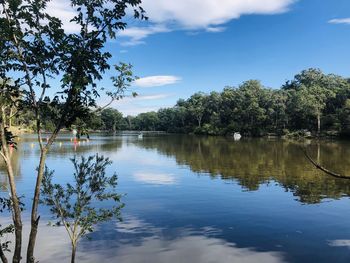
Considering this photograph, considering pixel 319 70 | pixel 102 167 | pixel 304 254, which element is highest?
pixel 319 70

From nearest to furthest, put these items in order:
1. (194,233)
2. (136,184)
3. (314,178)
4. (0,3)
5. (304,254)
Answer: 1. (0,3)
2. (304,254)
3. (194,233)
4. (136,184)
5. (314,178)

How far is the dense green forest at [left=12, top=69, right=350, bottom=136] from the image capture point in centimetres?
10094

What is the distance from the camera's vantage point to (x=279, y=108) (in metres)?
113

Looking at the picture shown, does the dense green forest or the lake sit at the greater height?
the dense green forest

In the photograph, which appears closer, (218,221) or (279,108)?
(218,221)

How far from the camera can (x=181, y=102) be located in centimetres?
19388

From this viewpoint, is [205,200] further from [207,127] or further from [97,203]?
[207,127]

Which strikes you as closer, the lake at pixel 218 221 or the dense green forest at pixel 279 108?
the lake at pixel 218 221

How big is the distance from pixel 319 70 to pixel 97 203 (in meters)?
130

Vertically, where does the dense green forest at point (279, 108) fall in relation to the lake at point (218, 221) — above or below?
above

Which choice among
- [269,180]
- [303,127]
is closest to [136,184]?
[269,180]

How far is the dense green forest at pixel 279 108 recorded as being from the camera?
10094 cm

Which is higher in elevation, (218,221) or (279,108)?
(279,108)

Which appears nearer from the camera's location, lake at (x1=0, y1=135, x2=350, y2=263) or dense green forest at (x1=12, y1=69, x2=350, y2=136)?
lake at (x1=0, y1=135, x2=350, y2=263)
